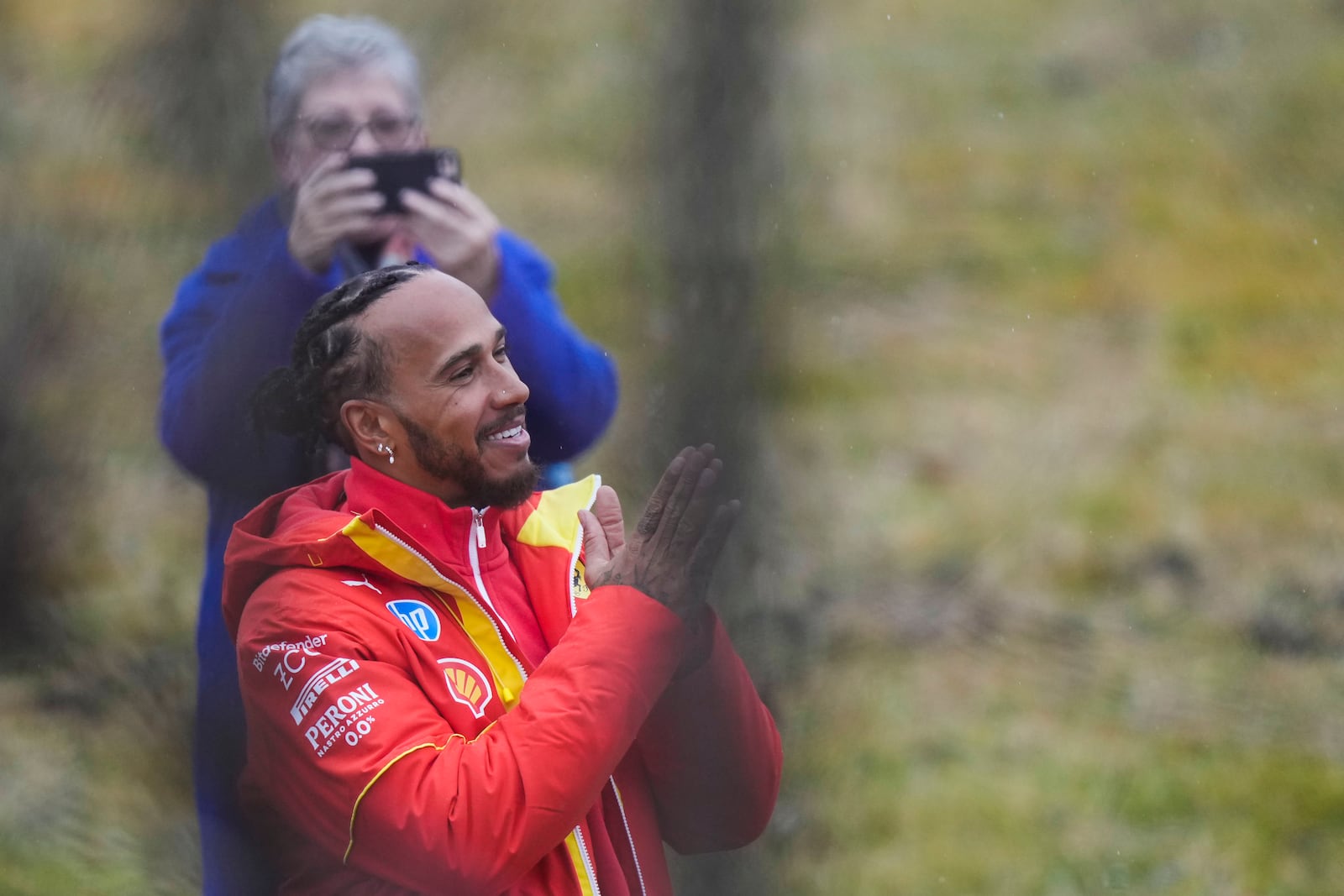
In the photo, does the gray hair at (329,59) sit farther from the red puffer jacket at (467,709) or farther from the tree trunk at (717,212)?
the tree trunk at (717,212)

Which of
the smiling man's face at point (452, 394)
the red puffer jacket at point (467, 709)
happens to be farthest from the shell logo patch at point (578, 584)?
the smiling man's face at point (452, 394)

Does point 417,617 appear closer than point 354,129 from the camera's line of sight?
Yes

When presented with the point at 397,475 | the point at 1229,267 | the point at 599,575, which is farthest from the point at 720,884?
the point at 1229,267

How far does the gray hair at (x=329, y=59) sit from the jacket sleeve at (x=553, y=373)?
0.16 meters

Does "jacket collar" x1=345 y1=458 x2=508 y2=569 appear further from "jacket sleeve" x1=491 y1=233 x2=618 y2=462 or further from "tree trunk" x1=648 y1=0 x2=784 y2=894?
"tree trunk" x1=648 y1=0 x2=784 y2=894

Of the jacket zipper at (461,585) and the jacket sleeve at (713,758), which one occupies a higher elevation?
the jacket zipper at (461,585)

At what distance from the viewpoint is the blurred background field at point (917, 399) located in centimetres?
81

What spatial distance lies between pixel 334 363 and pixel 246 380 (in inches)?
6.0

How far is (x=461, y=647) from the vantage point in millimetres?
855

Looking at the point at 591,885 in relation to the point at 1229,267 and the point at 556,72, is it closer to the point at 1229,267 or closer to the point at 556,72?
the point at 556,72

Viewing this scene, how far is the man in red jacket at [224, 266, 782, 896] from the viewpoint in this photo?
78 cm

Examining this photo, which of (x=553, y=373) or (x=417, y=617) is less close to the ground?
(x=553, y=373)

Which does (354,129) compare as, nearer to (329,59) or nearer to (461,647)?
(329,59)

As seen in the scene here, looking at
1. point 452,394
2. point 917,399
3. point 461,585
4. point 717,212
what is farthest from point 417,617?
point 917,399
